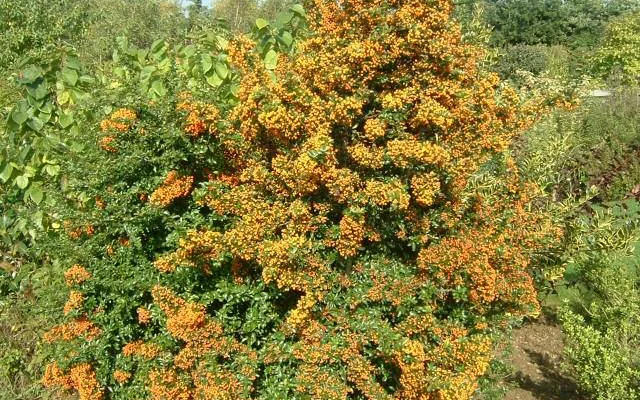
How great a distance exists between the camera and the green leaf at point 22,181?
3.71 m

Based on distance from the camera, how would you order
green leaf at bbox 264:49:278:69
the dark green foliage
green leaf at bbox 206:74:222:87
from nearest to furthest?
green leaf at bbox 264:49:278:69 < green leaf at bbox 206:74:222:87 < the dark green foliage

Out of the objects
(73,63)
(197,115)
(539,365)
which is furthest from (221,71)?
(539,365)

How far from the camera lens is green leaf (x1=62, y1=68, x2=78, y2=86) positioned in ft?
12.1

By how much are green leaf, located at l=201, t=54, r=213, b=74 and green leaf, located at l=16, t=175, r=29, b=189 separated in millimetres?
1482

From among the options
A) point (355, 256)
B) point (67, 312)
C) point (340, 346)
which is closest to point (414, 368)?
point (340, 346)

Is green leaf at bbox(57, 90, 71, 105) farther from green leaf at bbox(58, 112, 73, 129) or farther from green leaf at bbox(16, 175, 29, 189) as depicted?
green leaf at bbox(16, 175, 29, 189)

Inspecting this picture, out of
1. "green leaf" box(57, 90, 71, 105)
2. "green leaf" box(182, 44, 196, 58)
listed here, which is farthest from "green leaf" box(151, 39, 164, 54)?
"green leaf" box(57, 90, 71, 105)

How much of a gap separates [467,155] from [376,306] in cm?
93

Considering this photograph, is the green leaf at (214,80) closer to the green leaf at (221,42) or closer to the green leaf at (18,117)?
the green leaf at (221,42)

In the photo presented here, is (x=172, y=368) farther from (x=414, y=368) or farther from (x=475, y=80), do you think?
(x=475, y=80)

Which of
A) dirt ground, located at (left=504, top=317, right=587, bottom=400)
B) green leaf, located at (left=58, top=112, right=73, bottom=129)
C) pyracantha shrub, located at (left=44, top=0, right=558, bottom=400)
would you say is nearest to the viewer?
pyracantha shrub, located at (left=44, top=0, right=558, bottom=400)

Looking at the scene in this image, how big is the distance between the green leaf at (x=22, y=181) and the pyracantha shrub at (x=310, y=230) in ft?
2.38

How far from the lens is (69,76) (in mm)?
3701

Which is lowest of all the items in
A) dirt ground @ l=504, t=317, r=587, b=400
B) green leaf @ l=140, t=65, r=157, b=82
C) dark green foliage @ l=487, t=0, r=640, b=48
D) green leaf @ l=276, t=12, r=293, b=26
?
dirt ground @ l=504, t=317, r=587, b=400
